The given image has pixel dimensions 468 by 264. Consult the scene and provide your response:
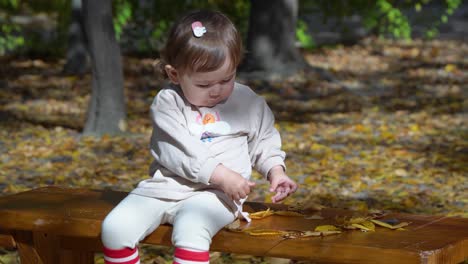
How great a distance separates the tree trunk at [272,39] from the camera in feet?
38.7

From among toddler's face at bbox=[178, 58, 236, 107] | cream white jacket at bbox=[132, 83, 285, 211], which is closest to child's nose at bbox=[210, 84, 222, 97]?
toddler's face at bbox=[178, 58, 236, 107]

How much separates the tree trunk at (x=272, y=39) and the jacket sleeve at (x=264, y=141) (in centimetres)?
803

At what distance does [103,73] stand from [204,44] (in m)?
5.20

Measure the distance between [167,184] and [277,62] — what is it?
27.7 ft

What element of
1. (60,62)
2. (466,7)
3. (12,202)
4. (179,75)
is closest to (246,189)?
(179,75)

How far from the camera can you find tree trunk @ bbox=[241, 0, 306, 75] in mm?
11805

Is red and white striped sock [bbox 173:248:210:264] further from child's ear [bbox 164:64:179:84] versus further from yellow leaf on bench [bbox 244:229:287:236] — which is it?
child's ear [bbox 164:64:179:84]

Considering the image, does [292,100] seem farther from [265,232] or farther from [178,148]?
[265,232]

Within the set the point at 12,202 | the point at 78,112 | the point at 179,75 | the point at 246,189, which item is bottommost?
the point at 78,112

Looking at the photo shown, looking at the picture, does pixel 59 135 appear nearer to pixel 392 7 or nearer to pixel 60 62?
pixel 60 62

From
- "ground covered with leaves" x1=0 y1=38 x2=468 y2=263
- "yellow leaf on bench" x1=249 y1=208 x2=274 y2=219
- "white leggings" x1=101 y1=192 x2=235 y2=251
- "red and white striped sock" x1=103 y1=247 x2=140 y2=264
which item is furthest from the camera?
"ground covered with leaves" x1=0 y1=38 x2=468 y2=263

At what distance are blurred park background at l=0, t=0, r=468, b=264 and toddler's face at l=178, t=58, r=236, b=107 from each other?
136 centimetres

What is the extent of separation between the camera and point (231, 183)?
3.39 m

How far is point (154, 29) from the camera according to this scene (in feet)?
45.0
